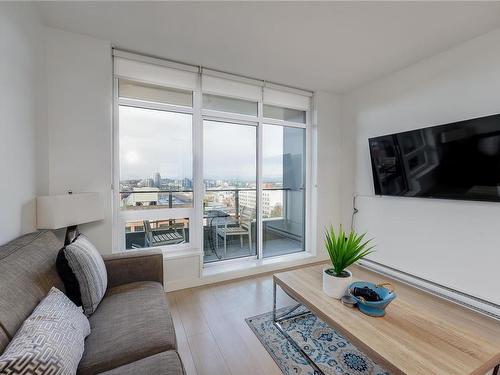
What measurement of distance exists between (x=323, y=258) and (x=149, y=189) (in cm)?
265

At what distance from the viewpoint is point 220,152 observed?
9.62 ft

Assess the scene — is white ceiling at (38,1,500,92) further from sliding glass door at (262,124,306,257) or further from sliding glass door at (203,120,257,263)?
sliding glass door at (262,124,306,257)

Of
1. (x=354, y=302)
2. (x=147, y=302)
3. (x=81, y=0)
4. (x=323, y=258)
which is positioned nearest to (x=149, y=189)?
(x=147, y=302)

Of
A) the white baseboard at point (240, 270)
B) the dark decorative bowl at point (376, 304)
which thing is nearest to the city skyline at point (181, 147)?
the white baseboard at point (240, 270)

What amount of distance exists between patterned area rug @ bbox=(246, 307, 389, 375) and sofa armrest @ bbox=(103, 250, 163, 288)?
92cm

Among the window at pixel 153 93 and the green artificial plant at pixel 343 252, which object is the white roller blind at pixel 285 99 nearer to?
the window at pixel 153 93

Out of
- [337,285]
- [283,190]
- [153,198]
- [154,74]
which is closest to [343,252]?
[337,285]

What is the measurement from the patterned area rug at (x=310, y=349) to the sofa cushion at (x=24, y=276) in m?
1.43

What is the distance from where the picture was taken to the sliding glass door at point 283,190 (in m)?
3.26

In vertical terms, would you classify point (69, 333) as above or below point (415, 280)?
above

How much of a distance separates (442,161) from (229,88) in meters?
2.45

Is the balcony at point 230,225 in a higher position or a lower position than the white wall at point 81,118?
lower

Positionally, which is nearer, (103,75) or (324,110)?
(103,75)

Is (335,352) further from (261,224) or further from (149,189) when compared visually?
(149,189)
